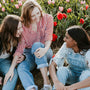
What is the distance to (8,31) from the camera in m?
2.16

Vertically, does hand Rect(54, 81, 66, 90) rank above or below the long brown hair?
below

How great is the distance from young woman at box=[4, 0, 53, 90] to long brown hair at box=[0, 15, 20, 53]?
135 millimetres

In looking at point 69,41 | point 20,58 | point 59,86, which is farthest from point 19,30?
point 59,86

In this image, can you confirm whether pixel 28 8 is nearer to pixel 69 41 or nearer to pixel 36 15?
pixel 36 15

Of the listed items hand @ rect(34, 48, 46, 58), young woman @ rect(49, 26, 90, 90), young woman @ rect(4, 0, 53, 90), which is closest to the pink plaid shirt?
young woman @ rect(4, 0, 53, 90)

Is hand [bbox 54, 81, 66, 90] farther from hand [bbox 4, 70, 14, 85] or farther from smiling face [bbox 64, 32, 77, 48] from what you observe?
hand [bbox 4, 70, 14, 85]

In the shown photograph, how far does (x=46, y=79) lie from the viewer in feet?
6.94

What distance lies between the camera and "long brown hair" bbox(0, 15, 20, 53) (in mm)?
2115


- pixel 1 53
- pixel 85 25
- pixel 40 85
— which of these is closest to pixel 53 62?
pixel 40 85

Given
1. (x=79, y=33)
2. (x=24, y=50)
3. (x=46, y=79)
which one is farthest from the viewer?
(x=24, y=50)

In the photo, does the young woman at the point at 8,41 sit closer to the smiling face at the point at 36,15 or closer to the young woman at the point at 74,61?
the smiling face at the point at 36,15

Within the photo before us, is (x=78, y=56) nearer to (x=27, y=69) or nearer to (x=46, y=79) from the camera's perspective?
(x=46, y=79)

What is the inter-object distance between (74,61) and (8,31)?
943 millimetres

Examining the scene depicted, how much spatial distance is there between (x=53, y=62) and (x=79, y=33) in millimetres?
501
